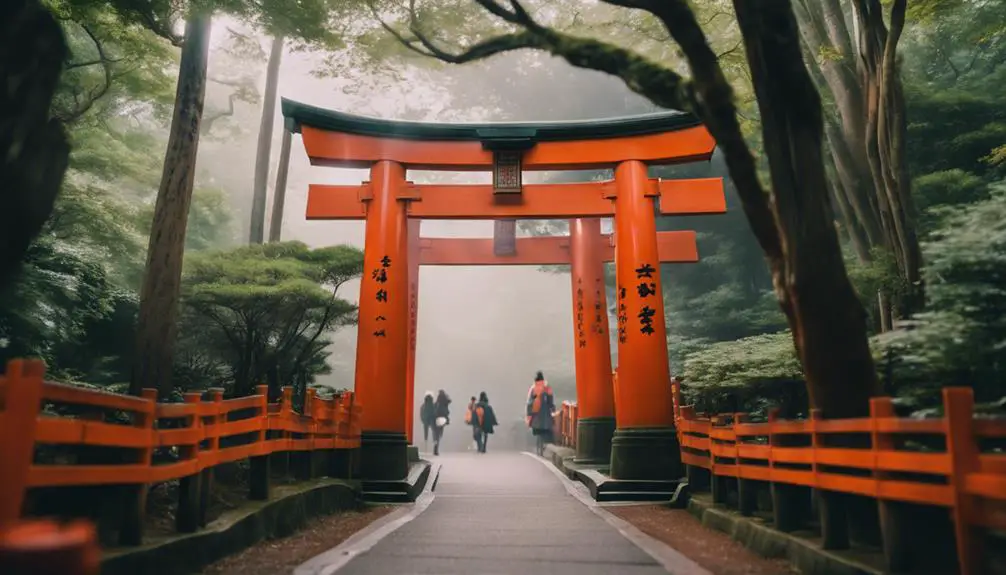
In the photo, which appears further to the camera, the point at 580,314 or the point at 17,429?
the point at 580,314

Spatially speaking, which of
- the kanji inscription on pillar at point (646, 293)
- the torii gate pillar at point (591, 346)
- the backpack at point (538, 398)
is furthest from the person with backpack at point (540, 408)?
the kanji inscription on pillar at point (646, 293)

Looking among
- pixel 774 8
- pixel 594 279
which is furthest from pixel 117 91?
pixel 774 8

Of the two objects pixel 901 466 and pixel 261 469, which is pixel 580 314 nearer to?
pixel 261 469

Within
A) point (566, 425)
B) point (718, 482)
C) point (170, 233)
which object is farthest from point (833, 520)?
point (566, 425)

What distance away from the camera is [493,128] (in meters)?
11.6

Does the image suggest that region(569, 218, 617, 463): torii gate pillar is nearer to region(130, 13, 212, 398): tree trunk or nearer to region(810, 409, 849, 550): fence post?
region(130, 13, 212, 398): tree trunk

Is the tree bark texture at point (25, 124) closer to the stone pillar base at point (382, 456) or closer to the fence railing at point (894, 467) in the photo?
the stone pillar base at point (382, 456)

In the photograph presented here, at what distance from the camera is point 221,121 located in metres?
27.5

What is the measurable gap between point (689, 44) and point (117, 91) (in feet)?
42.2

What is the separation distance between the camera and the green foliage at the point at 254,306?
10.6m

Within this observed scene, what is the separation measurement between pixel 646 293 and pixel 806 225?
5.60m

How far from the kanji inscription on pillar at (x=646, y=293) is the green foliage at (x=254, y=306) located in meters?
5.13

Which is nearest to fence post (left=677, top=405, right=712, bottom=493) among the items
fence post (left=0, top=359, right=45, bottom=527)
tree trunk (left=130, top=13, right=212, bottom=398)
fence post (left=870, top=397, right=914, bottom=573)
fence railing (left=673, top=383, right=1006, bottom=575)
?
fence railing (left=673, top=383, right=1006, bottom=575)

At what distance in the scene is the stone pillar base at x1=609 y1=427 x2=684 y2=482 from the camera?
10016 millimetres
